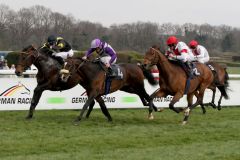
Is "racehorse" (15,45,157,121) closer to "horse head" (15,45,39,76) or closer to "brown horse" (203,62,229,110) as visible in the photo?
"horse head" (15,45,39,76)

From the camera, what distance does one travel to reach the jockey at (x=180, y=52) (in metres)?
10.8

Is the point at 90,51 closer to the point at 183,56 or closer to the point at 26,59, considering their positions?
the point at 26,59

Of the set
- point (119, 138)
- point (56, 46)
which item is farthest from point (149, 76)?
point (119, 138)

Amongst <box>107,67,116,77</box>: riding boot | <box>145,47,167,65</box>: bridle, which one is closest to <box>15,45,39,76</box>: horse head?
<box>107,67,116,77</box>: riding boot

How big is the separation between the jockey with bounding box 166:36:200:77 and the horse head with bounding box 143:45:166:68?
47cm

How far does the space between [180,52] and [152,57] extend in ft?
2.72

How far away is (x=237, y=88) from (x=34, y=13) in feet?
144

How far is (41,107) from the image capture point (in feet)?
42.7

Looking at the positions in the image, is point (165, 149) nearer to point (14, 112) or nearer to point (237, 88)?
point (14, 112)

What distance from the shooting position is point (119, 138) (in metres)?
8.41

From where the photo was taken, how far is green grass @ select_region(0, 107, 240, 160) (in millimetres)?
6891

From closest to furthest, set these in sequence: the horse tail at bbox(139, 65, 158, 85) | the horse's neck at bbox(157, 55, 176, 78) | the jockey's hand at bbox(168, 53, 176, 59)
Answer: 1. the horse's neck at bbox(157, 55, 176, 78)
2. the jockey's hand at bbox(168, 53, 176, 59)
3. the horse tail at bbox(139, 65, 158, 85)

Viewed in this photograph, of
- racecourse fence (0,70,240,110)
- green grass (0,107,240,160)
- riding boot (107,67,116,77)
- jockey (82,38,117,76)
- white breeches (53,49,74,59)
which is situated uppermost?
jockey (82,38,117,76)

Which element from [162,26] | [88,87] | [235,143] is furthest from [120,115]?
[162,26]
